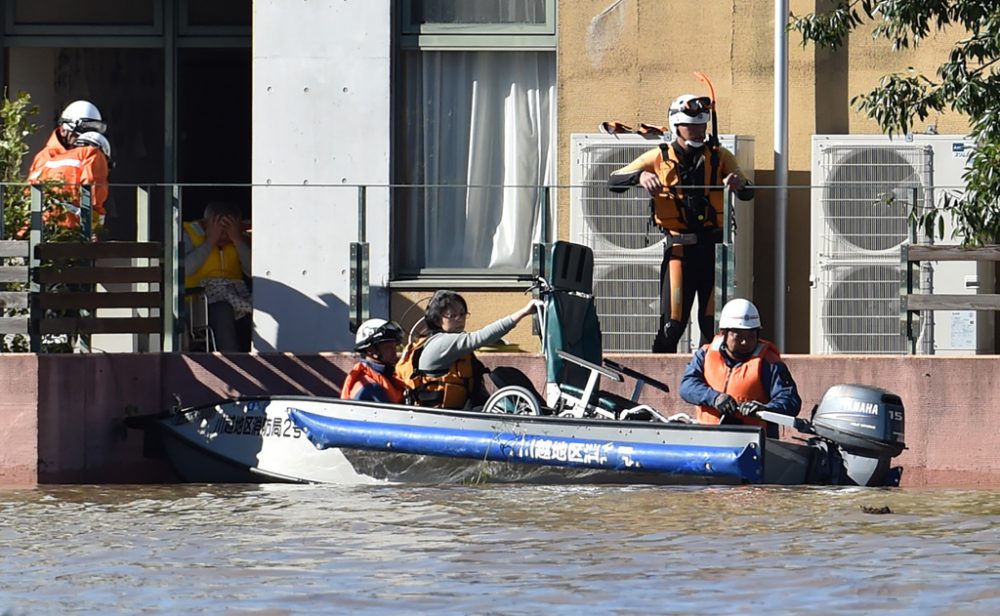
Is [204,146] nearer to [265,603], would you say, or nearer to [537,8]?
[537,8]

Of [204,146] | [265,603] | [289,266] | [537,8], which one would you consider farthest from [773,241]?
[265,603]

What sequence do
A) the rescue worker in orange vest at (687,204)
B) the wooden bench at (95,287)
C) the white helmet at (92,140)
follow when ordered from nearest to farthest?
1. the wooden bench at (95,287)
2. the rescue worker in orange vest at (687,204)
3. the white helmet at (92,140)

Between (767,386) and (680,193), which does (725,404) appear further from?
(680,193)

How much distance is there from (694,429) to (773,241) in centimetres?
363

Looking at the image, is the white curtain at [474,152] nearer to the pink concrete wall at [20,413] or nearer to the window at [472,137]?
the window at [472,137]

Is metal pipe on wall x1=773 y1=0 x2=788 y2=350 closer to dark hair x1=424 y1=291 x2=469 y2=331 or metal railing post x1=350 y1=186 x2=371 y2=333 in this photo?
dark hair x1=424 y1=291 x2=469 y2=331

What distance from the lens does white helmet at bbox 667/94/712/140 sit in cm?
1470

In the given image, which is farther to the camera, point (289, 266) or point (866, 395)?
point (289, 266)

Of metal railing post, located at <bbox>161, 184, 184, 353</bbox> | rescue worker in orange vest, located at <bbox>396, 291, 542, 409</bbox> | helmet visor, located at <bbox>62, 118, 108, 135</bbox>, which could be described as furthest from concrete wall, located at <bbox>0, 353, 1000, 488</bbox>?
helmet visor, located at <bbox>62, 118, 108, 135</bbox>

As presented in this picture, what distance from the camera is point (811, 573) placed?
9.73m

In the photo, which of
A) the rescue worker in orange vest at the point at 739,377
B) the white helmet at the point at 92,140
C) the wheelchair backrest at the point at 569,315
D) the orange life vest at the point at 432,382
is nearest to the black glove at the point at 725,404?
the rescue worker in orange vest at the point at 739,377

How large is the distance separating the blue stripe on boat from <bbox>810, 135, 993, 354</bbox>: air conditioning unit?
9.96 feet

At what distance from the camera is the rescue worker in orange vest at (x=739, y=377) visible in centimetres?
1321

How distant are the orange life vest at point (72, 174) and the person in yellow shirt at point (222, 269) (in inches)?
33.7
